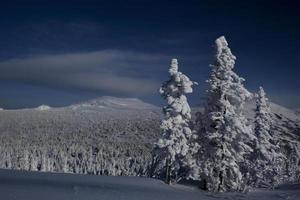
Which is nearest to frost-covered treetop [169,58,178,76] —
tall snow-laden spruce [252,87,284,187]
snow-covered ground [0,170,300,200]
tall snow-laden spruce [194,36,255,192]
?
tall snow-laden spruce [194,36,255,192]

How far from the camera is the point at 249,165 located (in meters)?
61.5

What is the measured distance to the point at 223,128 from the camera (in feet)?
146

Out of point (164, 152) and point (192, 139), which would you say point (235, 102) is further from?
point (164, 152)

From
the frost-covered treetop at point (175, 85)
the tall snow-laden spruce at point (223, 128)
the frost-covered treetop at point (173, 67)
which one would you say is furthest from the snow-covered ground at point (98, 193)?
the frost-covered treetop at point (173, 67)

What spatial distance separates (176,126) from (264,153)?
18.3 meters

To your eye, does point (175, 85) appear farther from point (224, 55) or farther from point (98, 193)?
point (98, 193)

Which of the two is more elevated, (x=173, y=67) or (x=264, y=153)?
(x=173, y=67)

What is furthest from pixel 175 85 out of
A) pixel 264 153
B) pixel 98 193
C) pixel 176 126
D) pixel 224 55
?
pixel 98 193

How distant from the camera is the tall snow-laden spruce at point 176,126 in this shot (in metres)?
48.6

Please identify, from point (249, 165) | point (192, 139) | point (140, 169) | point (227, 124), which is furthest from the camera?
point (140, 169)

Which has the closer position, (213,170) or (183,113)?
(213,170)

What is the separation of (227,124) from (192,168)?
6.46 m

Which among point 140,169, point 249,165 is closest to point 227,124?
point 249,165

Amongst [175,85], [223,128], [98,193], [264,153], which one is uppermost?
[175,85]
